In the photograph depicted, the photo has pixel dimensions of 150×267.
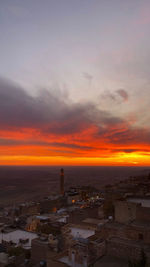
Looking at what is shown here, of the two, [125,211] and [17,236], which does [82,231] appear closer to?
[125,211]

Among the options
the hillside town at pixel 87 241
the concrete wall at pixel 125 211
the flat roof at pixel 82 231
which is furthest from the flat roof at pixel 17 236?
the concrete wall at pixel 125 211

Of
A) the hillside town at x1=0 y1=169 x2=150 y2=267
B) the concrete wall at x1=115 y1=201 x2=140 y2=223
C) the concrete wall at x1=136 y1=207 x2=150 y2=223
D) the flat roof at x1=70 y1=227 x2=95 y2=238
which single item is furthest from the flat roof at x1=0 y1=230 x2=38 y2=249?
the concrete wall at x1=136 y1=207 x2=150 y2=223

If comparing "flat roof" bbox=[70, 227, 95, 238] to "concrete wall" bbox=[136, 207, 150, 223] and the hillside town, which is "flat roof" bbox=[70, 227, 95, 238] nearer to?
the hillside town

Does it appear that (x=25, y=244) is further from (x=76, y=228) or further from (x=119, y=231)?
(x=119, y=231)

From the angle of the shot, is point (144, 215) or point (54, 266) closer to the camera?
point (54, 266)

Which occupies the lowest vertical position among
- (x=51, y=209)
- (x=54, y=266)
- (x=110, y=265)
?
(x=51, y=209)

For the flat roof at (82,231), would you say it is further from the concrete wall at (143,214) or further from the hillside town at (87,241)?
the concrete wall at (143,214)

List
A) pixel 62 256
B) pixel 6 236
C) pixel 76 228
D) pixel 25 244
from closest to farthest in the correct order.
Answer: pixel 62 256 → pixel 25 244 → pixel 76 228 → pixel 6 236

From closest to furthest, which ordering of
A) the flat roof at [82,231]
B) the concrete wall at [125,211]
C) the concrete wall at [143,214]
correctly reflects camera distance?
1. the concrete wall at [143,214]
2. the flat roof at [82,231]
3. the concrete wall at [125,211]

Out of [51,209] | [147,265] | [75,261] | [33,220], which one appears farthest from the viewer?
[51,209]

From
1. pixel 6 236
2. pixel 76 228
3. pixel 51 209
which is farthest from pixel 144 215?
pixel 51 209

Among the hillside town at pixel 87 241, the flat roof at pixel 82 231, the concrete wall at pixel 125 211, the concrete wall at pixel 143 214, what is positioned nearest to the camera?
the hillside town at pixel 87 241
